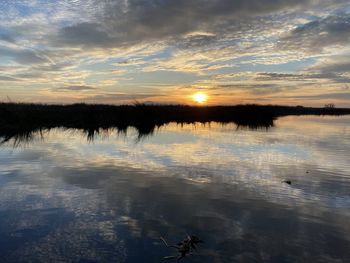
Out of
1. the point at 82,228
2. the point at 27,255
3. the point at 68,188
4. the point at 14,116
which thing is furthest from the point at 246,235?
the point at 14,116

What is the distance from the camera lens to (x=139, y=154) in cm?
1797

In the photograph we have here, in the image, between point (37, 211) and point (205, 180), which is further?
point (205, 180)

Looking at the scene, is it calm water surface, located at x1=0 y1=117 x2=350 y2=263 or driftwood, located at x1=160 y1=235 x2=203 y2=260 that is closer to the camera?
driftwood, located at x1=160 y1=235 x2=203 y2=260

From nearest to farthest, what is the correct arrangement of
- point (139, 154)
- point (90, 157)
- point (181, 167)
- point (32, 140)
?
point (181, 167)
point (90, 157)
point (139, 154)
point (32, 140)

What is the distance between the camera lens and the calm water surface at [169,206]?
702cm

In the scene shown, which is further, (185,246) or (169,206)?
(169,206)

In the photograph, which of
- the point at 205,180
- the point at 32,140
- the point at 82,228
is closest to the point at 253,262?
the point at 82,228

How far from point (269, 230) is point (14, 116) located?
2687cm

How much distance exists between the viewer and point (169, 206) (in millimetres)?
9570

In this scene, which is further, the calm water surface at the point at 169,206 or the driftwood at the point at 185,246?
the calm water surface at the point at 169,206

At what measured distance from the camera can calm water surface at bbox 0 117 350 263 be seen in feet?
23.0

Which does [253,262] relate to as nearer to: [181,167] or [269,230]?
[269,230]

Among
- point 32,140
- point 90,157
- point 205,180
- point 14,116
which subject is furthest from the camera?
point 14,116

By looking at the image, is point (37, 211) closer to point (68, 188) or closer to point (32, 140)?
point (68, 188)
